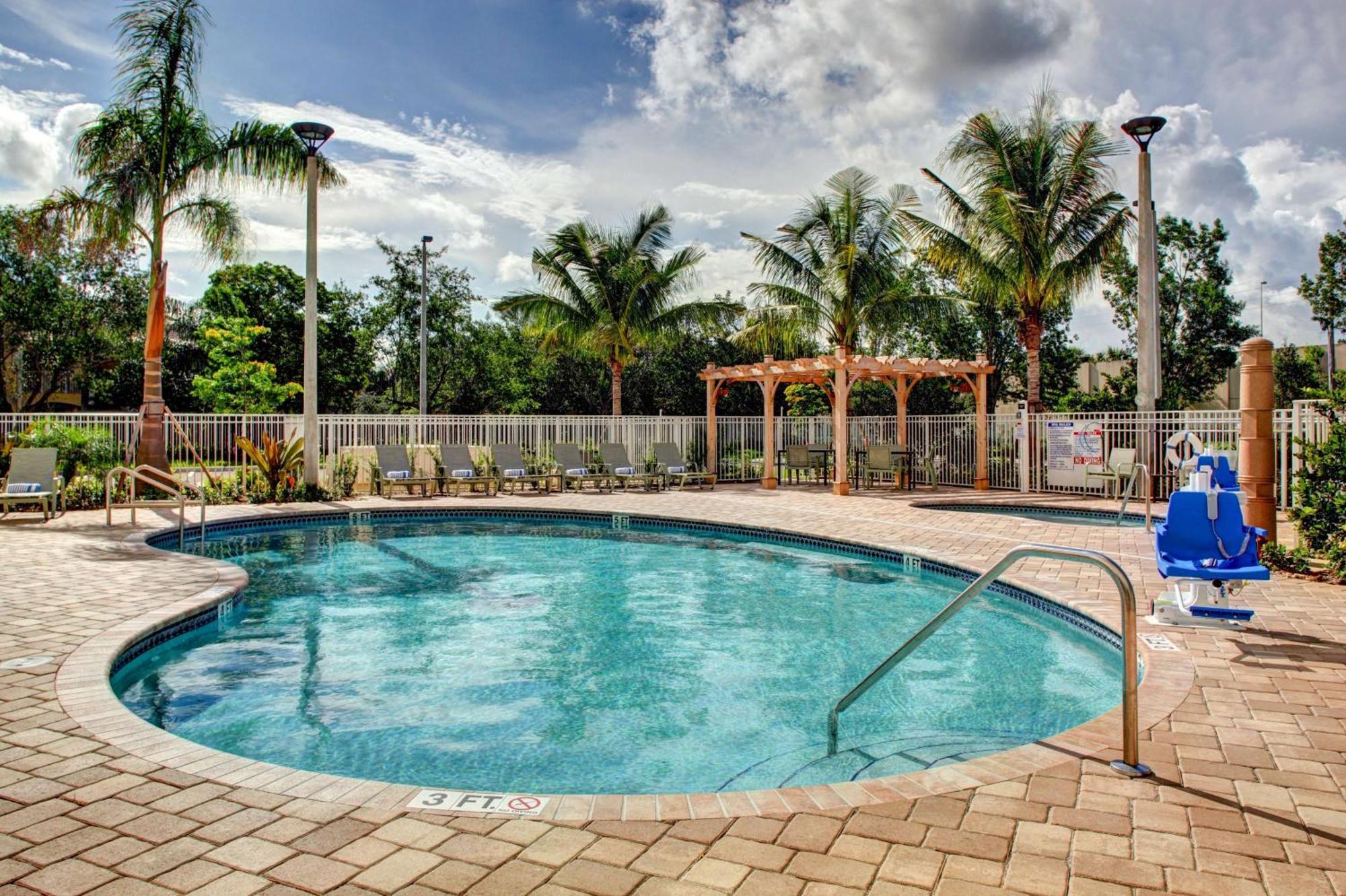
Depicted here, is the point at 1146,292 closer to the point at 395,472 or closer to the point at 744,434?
the point at 744,434

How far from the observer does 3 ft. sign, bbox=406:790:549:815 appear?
9.47 ft

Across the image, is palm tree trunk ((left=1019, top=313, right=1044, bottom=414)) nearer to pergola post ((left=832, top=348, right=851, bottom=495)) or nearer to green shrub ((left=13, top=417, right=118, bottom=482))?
pergola post ((left=832, top=348, right=851, bottom=495))

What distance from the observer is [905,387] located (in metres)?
18.6

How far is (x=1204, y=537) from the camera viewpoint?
217 inches

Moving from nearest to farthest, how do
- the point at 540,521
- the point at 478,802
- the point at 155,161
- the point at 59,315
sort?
the point at 478,802, the point at 155,161, the point at 540,521, the point at 59,315

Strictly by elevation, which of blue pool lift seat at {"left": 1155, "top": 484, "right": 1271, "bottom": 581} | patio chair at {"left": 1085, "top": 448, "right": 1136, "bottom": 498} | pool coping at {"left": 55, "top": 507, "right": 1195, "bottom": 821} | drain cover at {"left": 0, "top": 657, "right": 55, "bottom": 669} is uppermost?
patio chair at {"left": 1085, "top": 448, "right": 1136, "bottom": 498}

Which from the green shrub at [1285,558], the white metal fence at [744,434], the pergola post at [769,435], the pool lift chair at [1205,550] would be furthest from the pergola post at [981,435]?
the pool lift chair at [1205,550]

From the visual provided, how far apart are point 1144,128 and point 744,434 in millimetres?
10498

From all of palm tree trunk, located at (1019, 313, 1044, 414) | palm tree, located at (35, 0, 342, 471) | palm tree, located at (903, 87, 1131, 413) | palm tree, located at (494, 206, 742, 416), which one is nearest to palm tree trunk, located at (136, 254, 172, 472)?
palm tree, located at (35, 0, 342, 471)

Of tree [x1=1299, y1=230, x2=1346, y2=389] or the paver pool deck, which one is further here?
tree [x1=1299, y1=230, x2=1346, y2=389]

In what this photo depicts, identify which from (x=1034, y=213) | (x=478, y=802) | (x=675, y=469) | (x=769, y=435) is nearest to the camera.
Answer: (x=478, y=802)

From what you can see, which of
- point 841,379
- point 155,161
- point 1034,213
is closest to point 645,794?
point 841,379

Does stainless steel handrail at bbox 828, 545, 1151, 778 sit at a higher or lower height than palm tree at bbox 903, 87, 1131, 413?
lower

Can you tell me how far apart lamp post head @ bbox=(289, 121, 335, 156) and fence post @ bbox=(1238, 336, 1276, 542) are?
13596mm
